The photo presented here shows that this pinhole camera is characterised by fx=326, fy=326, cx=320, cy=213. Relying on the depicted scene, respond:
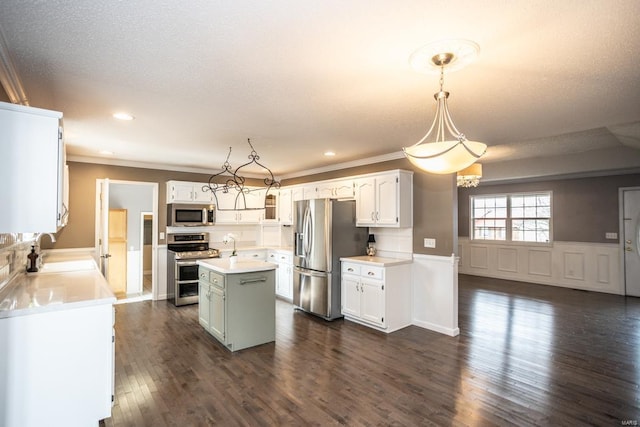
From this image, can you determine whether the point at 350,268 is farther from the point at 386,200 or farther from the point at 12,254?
the point at 12,254

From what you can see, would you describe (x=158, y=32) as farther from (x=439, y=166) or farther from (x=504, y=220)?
(x=504, y=220)

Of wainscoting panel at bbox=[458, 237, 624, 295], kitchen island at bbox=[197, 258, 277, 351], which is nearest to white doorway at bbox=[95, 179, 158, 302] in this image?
kitchen island at bbox=[197, 258, 277, 351]

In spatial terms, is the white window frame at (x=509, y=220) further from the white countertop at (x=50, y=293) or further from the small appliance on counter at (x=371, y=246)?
the white countertop at (x=50, y=293)

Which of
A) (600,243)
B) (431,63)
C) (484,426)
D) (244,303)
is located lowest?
(484,426)

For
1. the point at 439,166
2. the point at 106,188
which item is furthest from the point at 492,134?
the point at 106,188

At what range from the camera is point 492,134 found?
3844 mm

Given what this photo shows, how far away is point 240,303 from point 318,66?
8.84 feet

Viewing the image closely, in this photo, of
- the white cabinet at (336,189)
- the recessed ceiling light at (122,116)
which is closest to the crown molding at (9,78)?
the recessed ceiling light at (122,116)

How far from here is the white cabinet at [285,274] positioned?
5.98 meters

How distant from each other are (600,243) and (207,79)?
8158mm

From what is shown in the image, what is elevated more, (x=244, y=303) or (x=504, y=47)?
(x=504, y=47)

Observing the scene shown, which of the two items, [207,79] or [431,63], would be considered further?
[207,79]

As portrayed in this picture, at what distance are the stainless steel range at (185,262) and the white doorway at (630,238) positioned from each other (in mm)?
7975

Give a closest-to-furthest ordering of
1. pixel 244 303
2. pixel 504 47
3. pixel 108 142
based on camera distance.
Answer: pixel 504 47
pixel 244 303
pixel 108 142
